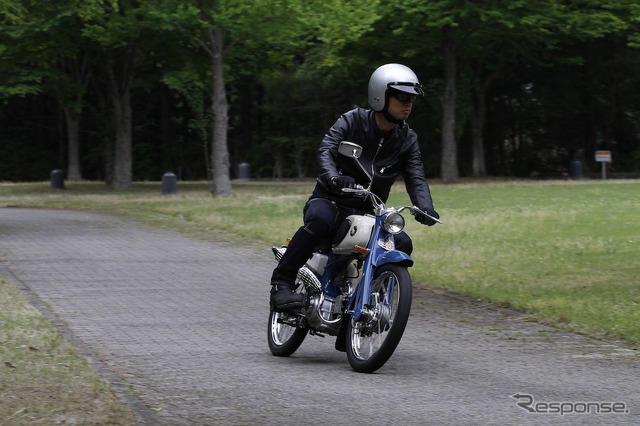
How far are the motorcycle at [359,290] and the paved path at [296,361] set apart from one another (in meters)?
0.19

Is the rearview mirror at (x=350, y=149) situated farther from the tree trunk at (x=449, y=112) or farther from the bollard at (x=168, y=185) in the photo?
the tree trunk at (x=449, y=112)

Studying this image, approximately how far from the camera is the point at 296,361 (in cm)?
762

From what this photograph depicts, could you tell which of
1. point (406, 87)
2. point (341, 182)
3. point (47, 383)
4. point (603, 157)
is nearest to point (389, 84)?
point (406, 87)

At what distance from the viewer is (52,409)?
5.75m

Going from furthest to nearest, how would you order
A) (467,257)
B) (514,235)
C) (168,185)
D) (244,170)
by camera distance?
(244,170)
(168,185)
(514,235)
(467,257)

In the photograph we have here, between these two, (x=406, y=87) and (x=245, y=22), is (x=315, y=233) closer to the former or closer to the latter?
(x=406, y=87)

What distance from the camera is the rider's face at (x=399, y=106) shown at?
7.14 m

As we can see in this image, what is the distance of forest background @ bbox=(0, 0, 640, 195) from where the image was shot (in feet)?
97.9

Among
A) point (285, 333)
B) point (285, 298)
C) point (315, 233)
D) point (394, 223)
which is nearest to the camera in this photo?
point (394, 223)

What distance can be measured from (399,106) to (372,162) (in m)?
0.45

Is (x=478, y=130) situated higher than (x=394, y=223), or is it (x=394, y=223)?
(x=478, y=130)

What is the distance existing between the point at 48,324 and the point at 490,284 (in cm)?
498

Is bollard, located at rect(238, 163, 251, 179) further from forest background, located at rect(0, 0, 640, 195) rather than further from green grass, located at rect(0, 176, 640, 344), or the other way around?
green grass, located at rect(0, 176, 640, 344)

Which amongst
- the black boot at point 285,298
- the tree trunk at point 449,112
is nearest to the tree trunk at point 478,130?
the tree trunk at point 449,112
